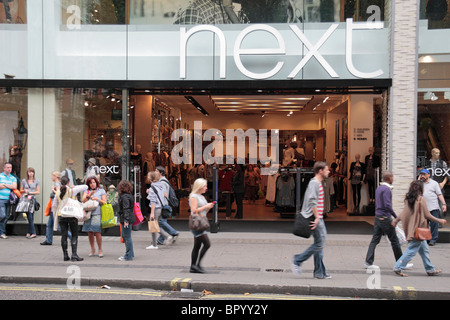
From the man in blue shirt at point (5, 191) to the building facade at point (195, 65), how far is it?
2.01 ft

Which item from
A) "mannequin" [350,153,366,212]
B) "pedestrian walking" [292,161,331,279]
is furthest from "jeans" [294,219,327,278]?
"mannequin" [350,153,366,212]

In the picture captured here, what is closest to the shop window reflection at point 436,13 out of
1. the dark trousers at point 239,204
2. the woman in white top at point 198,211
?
the dark trousers at point 239,204

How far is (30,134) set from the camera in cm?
1337

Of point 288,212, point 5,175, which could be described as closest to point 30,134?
point 5,175

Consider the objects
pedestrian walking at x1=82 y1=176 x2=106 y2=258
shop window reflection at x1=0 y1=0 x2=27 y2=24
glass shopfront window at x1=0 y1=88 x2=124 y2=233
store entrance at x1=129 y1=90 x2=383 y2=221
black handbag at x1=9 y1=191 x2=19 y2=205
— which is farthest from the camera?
store entrance at x1=129 y1=90 x2=383 y2=221

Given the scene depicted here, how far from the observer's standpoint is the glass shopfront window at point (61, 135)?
13.3 metres

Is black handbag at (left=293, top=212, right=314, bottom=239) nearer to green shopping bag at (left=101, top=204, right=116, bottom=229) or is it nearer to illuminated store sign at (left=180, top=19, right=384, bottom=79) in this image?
green shopping bag at (left=101, top=204, right=116, bottom=229)

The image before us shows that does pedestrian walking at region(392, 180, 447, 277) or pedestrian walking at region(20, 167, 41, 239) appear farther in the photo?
pedestrian walking at region(20, 167, 41, 239)

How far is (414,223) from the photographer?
8469mm

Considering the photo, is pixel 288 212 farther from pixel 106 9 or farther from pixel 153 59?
pixel 106 9

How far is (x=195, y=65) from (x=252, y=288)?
7.07m

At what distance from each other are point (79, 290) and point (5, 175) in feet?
20.9

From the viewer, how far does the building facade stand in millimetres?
12430

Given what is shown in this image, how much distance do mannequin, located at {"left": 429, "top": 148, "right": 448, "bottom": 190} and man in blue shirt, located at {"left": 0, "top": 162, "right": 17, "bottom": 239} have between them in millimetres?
10870
